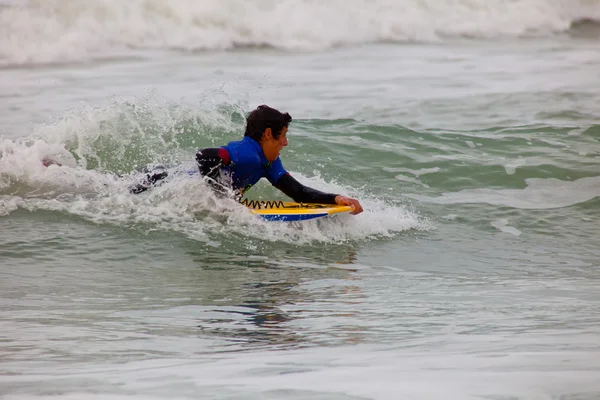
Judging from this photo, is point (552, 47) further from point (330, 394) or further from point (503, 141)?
point (330, 394)

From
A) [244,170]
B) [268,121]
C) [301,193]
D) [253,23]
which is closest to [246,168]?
[244,170]

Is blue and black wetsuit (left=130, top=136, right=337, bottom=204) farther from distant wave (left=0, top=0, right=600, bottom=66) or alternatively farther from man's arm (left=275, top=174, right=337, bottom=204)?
distant wave (left=0, top=0, right=600, bottom=66)

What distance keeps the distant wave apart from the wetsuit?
12.8m

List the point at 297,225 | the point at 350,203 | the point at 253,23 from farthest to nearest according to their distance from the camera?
the point at 253,23, the point at 297,225, the point at 350,203

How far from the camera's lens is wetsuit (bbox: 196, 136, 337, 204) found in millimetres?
7129

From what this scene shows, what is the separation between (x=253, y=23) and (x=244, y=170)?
14.8m

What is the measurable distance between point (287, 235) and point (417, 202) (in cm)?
246

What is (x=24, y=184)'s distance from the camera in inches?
328

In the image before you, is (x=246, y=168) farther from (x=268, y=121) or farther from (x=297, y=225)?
(x=297, y=225)

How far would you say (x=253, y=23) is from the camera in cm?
2141

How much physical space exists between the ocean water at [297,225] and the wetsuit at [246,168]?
0.27 meters

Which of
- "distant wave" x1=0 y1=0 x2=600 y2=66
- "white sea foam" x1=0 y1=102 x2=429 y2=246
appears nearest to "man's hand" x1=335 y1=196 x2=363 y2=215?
"white sea foam" x1=0 y1=102 x2=429 y2=246

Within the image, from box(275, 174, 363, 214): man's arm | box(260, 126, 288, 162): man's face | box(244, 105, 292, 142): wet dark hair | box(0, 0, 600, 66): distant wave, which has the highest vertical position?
box(0, 0, 600, 66): distant wave

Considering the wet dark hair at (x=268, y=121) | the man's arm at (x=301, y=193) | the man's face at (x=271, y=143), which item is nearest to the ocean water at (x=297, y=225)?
the man's arm at (x=301, y=193)
